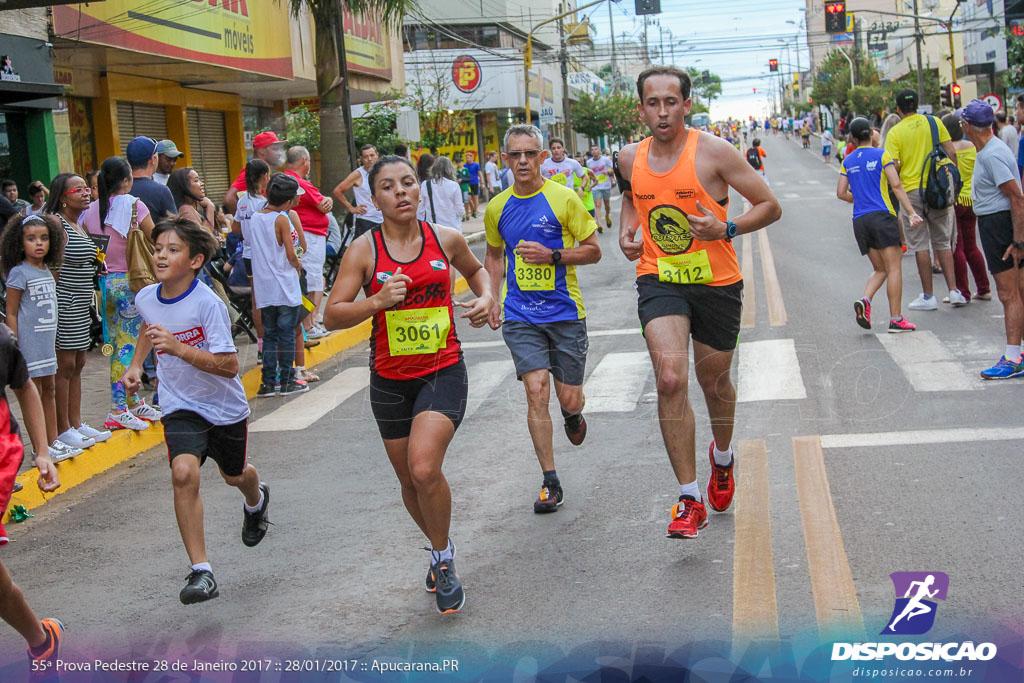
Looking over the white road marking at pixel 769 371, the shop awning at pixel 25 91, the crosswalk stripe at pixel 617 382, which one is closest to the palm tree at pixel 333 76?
the shop awning at pixel 25 91

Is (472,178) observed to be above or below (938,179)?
above

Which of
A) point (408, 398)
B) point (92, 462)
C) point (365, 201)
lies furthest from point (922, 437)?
point (365, 201)

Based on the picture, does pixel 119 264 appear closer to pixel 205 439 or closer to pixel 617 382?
pixel 205 439

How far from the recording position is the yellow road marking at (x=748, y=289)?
1212 cm

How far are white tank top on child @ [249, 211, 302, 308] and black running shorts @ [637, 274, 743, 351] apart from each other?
487 centimetres

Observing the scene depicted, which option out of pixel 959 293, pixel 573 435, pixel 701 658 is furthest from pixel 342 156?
pixel 701 658

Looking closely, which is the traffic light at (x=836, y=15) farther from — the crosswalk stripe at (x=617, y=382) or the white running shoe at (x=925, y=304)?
the crosswalk stripe at (x=617, y=382)

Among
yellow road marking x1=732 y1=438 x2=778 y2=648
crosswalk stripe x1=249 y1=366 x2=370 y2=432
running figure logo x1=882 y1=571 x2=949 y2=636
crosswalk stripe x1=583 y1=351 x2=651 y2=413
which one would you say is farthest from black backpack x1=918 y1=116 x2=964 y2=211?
running figure logo x1=882 y1=571 x2=949 y2=636

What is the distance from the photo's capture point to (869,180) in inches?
428

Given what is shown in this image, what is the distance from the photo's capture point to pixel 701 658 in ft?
13.3

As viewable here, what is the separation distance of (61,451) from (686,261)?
462cm

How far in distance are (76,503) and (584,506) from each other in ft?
10.9

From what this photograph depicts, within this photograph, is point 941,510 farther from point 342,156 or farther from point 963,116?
point 342,156

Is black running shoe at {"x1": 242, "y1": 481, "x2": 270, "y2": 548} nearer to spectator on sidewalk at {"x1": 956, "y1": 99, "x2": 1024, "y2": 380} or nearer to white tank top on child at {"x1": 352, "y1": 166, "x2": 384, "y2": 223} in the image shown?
spectator on sidewalk at {"x1": 956, "y1": 99, "x2": 1024, "y2": 380}
